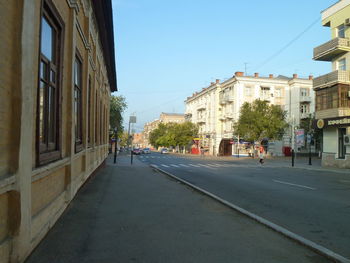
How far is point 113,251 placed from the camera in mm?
4719

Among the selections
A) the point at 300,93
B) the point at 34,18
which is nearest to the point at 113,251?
the point at 34,18

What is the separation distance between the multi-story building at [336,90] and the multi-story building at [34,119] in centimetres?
2496

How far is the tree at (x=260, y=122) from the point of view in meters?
46.2

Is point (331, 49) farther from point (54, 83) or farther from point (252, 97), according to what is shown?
point (252, 97)

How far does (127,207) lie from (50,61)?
394cm

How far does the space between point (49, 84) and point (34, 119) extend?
136cm

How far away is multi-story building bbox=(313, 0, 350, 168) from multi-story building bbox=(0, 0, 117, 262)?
25.0m

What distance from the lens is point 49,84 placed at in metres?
5.81

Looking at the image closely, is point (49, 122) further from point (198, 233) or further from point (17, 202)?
point (198, 233)

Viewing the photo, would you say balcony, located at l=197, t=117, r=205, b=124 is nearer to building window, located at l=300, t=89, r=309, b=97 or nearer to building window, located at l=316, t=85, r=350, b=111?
building window, located at l=300, t=89, r=309, b=97

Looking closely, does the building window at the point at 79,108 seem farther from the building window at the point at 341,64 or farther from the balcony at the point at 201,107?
the balcony at the point at 201,107

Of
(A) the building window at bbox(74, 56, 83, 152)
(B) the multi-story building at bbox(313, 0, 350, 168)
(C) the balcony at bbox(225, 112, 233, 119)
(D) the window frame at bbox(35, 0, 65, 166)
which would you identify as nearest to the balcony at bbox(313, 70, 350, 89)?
(B) the multi-story building at bbox(313, 0, 350, 168)

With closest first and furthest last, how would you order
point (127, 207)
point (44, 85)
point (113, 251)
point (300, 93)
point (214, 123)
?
point (113, 251), point (44, 85), point (127, 207), point (300, 93), point (214, 123)

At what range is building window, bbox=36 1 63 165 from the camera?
5367 mm
